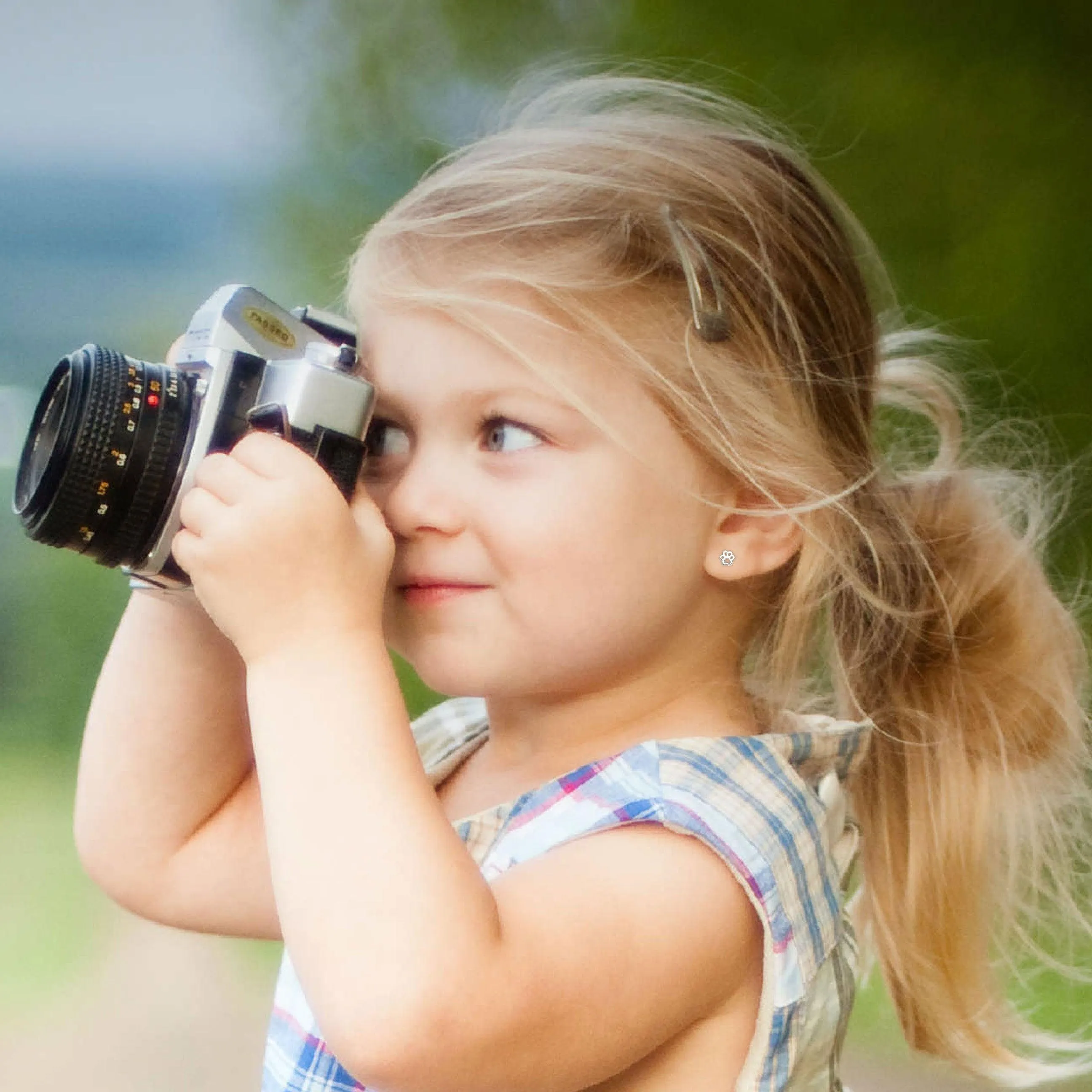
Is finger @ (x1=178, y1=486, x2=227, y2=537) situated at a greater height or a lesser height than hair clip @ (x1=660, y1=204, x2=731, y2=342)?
lesser

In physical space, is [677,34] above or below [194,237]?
above

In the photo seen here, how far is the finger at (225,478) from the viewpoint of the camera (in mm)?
576

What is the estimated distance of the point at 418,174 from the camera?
115cm

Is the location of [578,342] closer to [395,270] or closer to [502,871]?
[395,270]

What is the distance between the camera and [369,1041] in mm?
497

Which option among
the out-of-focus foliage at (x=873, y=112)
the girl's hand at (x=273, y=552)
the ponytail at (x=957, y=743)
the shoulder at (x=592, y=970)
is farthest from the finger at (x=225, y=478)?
the out-of-focus foliage at (x=873, y=112)

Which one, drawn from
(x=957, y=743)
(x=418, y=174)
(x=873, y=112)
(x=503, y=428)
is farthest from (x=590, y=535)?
(x=873, y=112)

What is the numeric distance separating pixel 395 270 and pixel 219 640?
237mm

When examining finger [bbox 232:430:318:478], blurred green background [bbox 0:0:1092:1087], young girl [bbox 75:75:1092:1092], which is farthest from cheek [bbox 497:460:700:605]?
blurred green background [bbox 0:0:1092:1087]

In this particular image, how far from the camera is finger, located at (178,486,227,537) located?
1.89 feet

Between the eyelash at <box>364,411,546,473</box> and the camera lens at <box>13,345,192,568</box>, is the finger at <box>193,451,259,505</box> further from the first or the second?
the eyelash at <box>364,411,546,473</box>

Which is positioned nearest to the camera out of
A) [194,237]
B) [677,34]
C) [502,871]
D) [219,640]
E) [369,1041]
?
[369,1041]

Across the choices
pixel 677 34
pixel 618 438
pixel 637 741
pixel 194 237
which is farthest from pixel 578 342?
pixel 677 34

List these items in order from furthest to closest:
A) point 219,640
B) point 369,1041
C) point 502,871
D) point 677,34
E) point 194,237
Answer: point 677,34, point 194,237, point 219,640, point 502,871, point 369,1041
